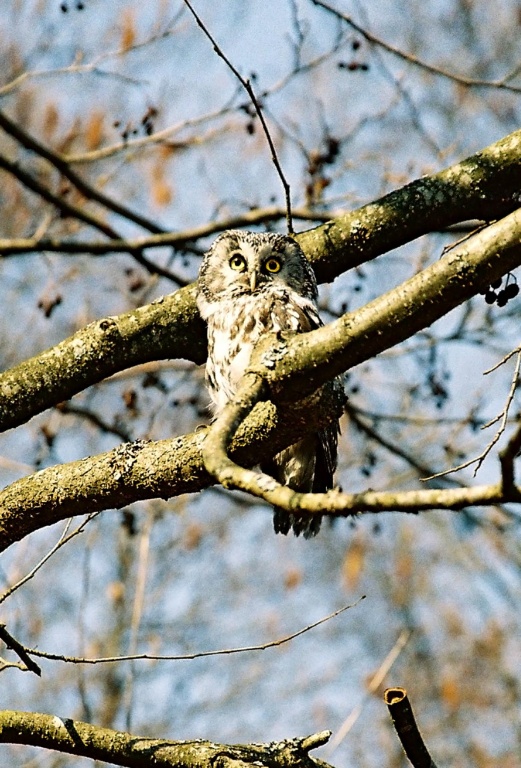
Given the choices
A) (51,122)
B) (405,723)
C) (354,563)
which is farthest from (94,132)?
(354,563)

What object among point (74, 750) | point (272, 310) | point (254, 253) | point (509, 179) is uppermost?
point (254, 253)

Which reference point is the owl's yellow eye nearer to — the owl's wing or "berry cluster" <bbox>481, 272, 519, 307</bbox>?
the owl's wing

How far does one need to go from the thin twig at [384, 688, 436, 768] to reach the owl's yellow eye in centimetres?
310

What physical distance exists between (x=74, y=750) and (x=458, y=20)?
44.3 ft

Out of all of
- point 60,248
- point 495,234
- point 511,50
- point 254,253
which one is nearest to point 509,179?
point 495,234

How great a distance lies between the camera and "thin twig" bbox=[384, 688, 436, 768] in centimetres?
249

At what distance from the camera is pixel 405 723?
249 centimetres

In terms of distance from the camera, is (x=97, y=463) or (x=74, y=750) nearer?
(x=74, y=750)

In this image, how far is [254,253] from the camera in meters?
5.37

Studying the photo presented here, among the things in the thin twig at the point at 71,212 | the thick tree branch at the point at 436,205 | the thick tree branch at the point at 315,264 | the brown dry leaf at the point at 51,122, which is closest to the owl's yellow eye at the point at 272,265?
the thin twig at the point at 71,212

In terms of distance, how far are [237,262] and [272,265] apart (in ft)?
0.80

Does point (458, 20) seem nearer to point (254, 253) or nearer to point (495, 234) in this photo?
point (254, 253)

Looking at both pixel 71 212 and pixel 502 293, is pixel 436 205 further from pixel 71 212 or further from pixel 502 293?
pixel 71 212

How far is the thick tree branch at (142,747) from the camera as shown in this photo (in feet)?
9.66
